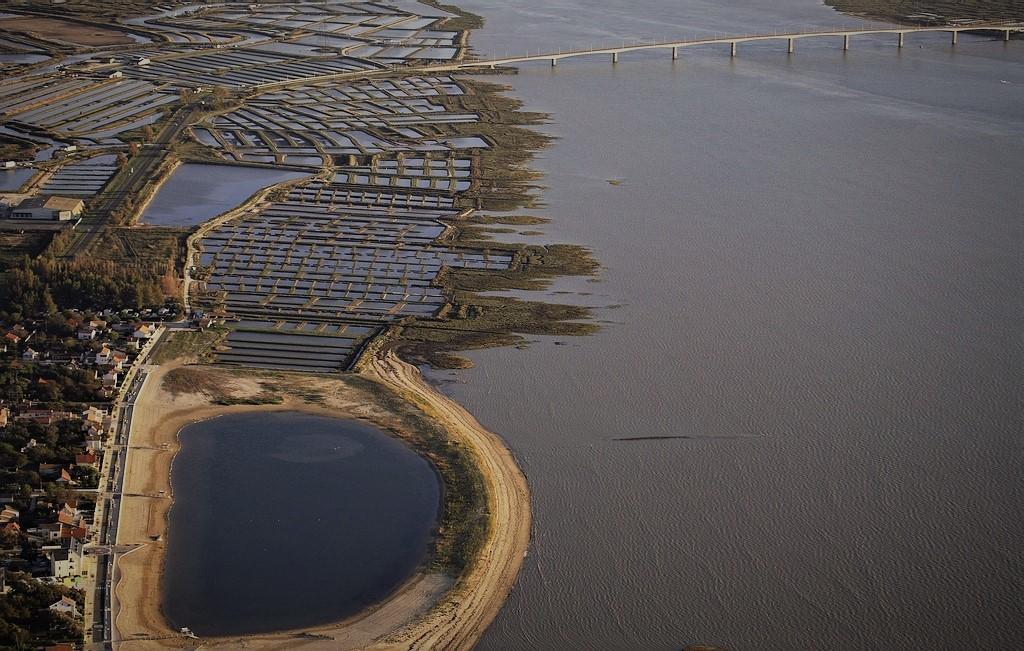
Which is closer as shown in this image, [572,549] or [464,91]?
[572,549]

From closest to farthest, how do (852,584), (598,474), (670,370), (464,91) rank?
(852,584)
(598,474)
(670,370)
(464,91)

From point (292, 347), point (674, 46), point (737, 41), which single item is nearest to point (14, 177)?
point (292, 347)

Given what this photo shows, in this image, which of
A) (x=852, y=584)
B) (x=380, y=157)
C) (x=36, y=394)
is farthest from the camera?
(x=380, y=157)

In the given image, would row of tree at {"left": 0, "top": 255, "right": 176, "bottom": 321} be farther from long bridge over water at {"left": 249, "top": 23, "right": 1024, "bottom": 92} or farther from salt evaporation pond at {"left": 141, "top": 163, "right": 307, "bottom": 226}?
long bridge over water at {"left": 249, "top": 23, "right": 1024, "bottom": 92}

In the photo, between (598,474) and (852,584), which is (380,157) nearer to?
(598,474)

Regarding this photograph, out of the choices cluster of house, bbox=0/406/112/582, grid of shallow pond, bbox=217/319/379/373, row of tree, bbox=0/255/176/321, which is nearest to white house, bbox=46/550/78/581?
cluster of house, bbox=0/406/112/582

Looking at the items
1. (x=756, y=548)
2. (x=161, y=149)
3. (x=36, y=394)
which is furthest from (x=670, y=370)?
(x=161, y=149)

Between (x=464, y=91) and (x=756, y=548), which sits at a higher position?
(x=464, y=91)
